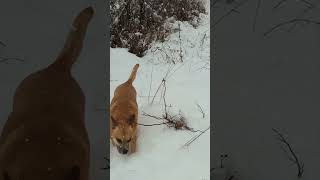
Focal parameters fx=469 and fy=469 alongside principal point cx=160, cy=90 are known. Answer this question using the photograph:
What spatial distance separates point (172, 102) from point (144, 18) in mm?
318

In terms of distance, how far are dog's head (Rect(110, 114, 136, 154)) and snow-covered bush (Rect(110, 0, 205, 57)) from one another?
0.24m

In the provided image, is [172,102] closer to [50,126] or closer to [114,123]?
[114,123]

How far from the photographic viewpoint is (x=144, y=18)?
5.49ft

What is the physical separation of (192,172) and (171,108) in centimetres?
23

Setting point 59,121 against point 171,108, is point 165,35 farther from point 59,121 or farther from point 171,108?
point 59,121

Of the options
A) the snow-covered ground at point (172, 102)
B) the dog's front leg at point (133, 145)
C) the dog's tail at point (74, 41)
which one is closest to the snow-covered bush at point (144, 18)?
the snow-covered ground at point (172, 102)

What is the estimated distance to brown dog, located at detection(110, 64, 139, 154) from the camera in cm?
162

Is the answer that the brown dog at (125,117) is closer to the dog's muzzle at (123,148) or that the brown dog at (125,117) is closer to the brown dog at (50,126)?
the dog's muzzle at (123,148)
